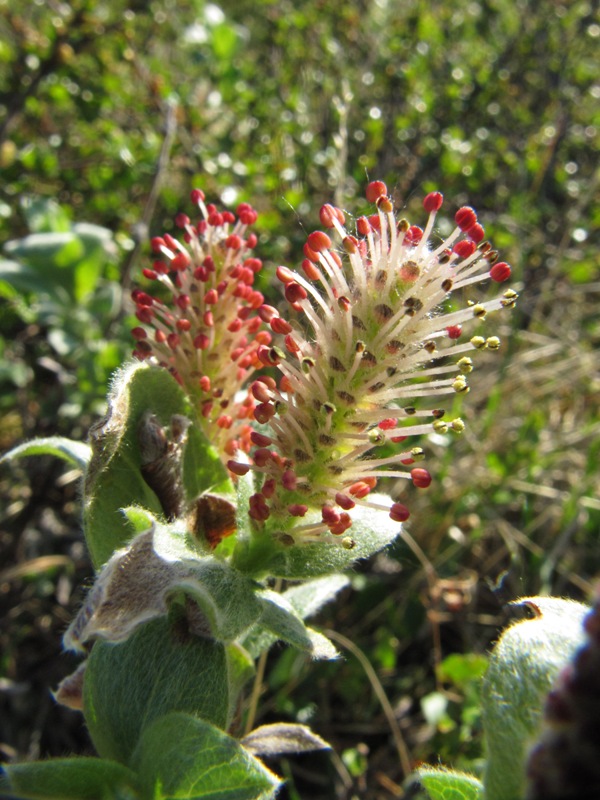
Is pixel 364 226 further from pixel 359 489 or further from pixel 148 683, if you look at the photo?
pixel 148 683

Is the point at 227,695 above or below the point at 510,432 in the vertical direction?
below

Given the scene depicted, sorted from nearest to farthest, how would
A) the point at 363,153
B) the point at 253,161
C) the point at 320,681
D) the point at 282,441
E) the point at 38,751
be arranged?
the point at 282,441 < the point at 38,751 < the point at 320,681 < the point at 253,161 < the point at 363,153

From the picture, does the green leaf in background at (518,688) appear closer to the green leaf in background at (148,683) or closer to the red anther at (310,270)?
the green leaf in background at (148,683)

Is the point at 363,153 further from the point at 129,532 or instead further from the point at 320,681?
the point at 129,532

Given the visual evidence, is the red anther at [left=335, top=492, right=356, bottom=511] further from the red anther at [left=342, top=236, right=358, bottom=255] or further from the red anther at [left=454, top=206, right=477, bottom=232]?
the red anther at [left=454, top=206, right=477, bottom=232]

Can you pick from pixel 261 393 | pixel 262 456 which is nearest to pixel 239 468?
pixel 262 456

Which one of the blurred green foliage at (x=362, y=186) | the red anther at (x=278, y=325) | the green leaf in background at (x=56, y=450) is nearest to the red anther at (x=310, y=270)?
the red anther at (x=278, y=325)

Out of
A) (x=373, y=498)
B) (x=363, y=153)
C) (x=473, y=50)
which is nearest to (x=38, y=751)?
(x=373, y=498)
